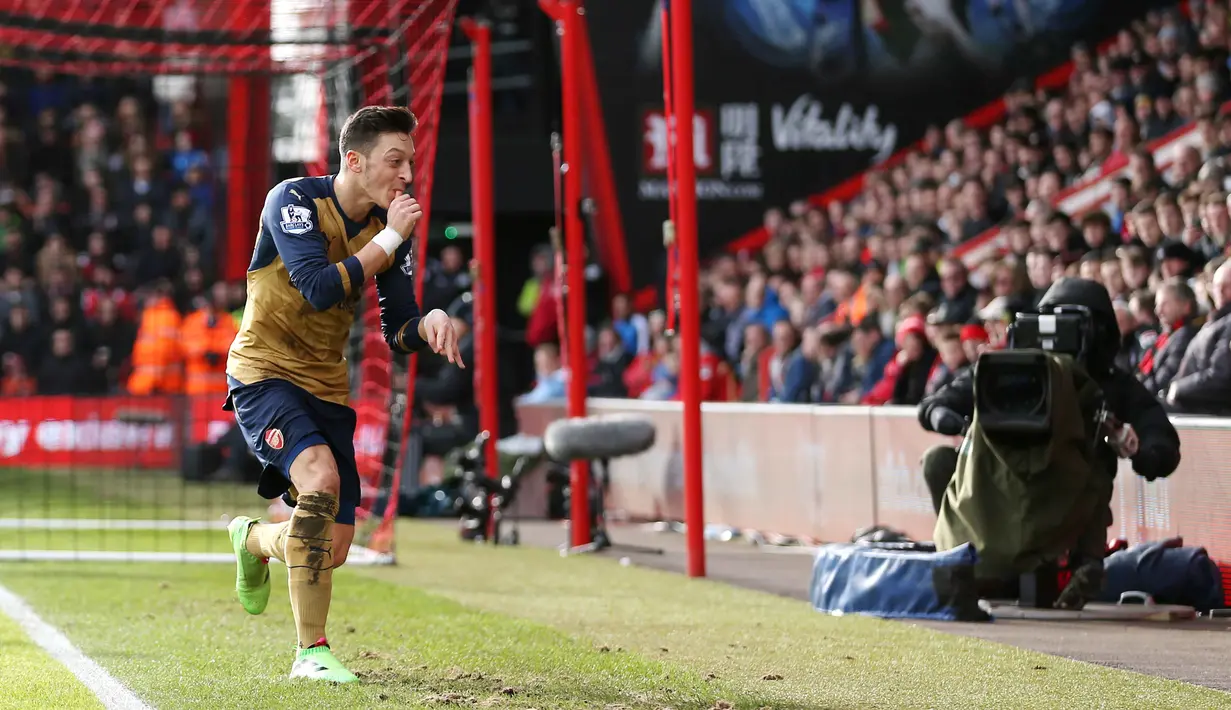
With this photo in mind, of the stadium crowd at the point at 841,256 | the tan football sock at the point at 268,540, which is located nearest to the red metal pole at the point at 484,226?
the stadium crowd at the point at 841,256

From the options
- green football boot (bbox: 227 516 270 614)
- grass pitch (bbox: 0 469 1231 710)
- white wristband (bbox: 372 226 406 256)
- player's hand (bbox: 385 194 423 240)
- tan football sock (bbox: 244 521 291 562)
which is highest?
player's hand (bbox: 385 194 423 240)

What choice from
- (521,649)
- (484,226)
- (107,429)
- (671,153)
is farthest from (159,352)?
(521,649)

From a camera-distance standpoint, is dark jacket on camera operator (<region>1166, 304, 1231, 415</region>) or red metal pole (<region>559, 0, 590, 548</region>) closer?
dark jacket on camera operator (<region>1166, 304, 1231, 415</region>)

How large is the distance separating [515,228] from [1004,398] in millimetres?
15118

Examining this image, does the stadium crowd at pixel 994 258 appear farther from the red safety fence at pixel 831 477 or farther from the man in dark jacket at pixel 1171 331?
the red safety fence at pixel 831 477

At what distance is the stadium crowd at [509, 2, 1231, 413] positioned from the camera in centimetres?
1248

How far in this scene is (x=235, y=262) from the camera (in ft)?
84.5

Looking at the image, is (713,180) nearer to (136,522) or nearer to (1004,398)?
(136,522)

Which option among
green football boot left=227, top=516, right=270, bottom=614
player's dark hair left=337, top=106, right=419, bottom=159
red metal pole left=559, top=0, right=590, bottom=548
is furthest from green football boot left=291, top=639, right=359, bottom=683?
red metal pole left=559, top=0, right=590, bottom=548

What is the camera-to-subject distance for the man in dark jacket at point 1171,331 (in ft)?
36.9

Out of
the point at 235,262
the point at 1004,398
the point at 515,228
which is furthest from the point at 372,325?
the point at 235,262

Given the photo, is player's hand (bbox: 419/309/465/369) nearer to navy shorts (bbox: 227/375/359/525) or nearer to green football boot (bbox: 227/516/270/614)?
navy shorts (bbox: 227/375/359/525)

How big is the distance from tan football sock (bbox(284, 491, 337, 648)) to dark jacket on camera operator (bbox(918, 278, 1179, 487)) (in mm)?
4055

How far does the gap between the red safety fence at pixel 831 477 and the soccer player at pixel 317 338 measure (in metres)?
4.89
